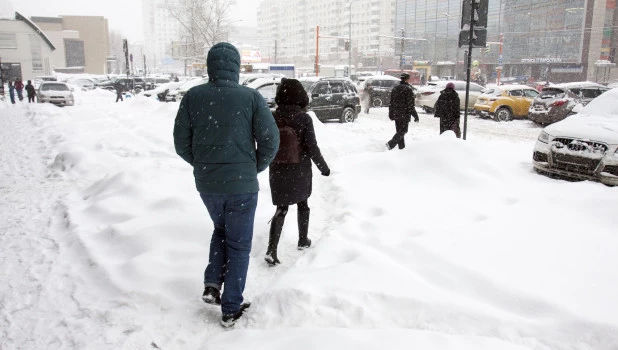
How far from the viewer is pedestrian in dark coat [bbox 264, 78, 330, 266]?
4.26m

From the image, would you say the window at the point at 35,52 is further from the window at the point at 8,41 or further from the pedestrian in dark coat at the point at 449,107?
the pedestrian in dark coat at the point at 449,107

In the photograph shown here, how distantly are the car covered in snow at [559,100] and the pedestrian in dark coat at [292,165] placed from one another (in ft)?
49.8

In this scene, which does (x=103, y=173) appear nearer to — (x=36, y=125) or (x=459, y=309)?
(x=459, y=309)

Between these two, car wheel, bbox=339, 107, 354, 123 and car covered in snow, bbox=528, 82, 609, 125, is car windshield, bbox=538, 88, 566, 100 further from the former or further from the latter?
car wheel, bbox=339, 107, 354, 123

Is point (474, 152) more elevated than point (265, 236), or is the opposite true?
point (474, 152)

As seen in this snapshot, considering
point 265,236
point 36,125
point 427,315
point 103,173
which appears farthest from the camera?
point 36,125

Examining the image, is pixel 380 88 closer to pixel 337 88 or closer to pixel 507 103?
pixel 507 103

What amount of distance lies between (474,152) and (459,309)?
16.7ft

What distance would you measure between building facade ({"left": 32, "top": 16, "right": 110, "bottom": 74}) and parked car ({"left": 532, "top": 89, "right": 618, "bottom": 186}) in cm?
9956

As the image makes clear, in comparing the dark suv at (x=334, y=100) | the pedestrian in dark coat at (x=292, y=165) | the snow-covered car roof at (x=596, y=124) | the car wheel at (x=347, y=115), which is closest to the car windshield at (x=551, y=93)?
the dark suv at (x=334, y=100)

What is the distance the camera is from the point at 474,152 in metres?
7.77

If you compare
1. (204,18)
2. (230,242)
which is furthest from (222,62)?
(204,18)

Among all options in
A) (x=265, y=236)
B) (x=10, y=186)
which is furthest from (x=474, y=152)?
(x=10, y=186)

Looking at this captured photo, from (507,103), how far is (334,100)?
776 centimetres
